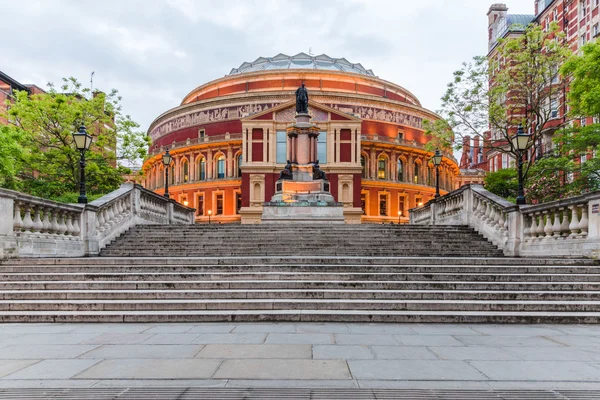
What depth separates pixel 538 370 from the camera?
16.5 ft

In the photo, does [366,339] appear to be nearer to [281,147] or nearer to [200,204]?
[281,147]

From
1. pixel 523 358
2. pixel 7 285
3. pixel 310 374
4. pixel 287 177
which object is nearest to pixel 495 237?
pixel 523 358

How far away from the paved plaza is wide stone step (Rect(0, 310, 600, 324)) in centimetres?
28

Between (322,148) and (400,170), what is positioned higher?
(322,148)

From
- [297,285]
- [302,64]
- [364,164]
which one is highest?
[302,64]

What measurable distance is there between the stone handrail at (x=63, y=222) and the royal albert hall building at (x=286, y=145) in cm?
3451

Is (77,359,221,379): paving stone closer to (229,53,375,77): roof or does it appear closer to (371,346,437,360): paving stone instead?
(371,346,437,360): paving stone

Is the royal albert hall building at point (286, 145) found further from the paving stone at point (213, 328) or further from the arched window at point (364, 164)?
the paving stone at point (213, 328)

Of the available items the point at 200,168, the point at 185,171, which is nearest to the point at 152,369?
the point at 200,168

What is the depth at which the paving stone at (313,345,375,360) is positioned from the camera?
5602mm

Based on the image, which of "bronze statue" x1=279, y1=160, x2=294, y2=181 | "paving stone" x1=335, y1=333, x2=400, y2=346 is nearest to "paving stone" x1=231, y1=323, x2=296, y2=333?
"paving stone" x1=335, y1=333, x2=400, y2=346

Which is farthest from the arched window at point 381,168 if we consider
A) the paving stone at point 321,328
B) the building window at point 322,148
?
the paving stone at point 321,328

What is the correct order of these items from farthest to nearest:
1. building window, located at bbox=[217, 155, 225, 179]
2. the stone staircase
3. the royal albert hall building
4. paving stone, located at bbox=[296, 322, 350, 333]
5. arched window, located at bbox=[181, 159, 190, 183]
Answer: arched window, located at bbox=[181, 159, 190, 183], building window, located at bbox=[217, 155, 225, 179], the royal albert hall building, the stone staircase, paving stone, located at bbox=[296, 322, 350, 333]

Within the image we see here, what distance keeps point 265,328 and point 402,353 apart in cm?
259
